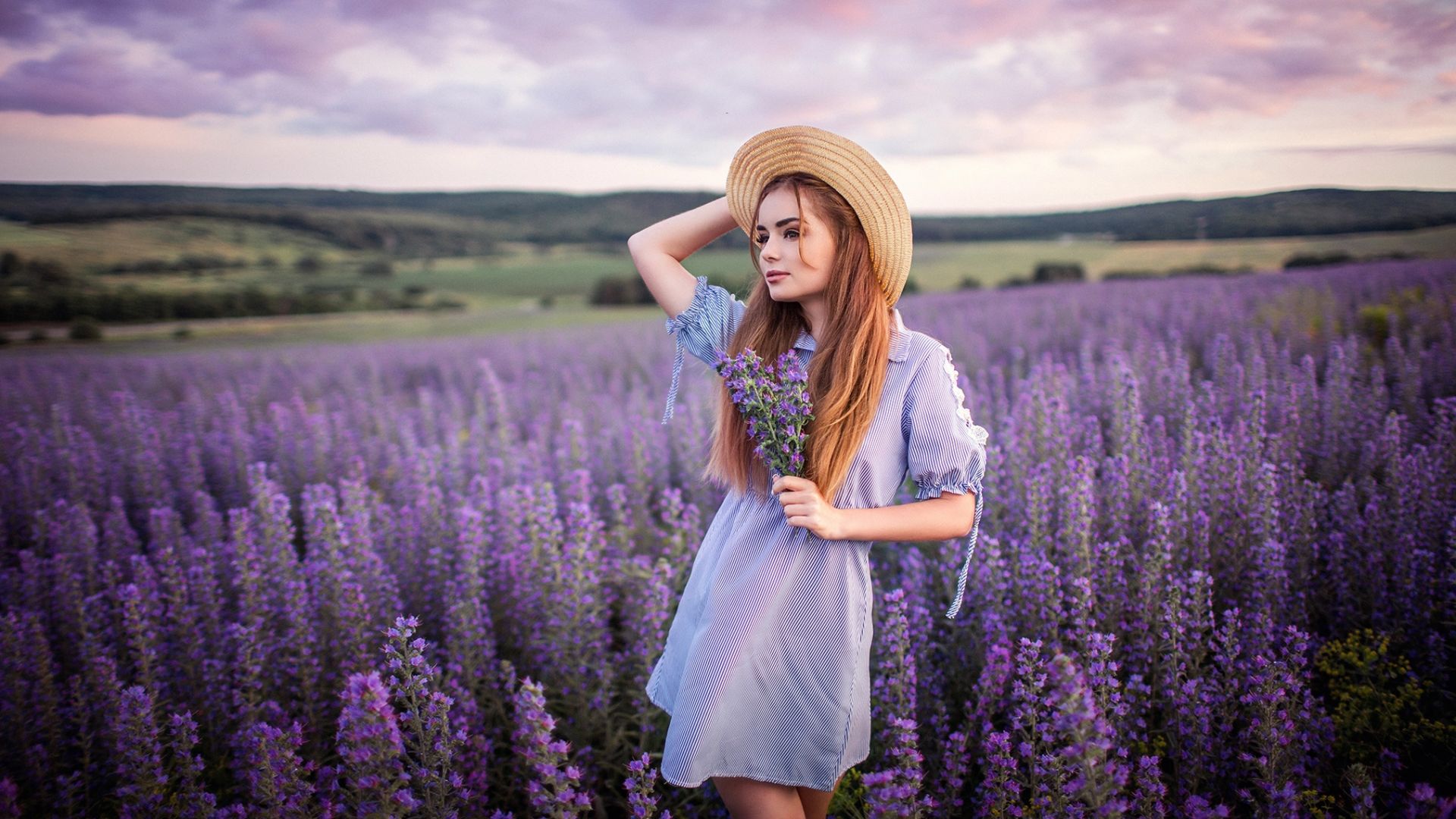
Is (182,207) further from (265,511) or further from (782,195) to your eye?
(782,195)

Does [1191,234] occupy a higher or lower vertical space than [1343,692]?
higher

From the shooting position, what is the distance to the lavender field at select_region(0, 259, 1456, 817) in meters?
1.75

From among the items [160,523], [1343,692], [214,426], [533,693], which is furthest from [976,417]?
[214,426]

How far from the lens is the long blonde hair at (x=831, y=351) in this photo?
154 centimetres

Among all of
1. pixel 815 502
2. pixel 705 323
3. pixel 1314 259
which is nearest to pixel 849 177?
pixel 705 323

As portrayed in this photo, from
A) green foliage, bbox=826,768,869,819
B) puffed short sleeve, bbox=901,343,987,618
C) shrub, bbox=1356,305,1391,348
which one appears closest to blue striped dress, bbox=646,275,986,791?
puffed short sleeve, bbox=901,343,987,618

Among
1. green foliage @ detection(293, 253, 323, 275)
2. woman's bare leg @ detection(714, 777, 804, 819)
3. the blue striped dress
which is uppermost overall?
green foliage @ detection(293, 253, 323, 275)

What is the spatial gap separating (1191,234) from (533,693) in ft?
33.9

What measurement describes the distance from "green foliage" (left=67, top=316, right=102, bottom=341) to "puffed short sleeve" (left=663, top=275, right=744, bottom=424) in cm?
677

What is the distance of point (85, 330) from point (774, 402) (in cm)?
745

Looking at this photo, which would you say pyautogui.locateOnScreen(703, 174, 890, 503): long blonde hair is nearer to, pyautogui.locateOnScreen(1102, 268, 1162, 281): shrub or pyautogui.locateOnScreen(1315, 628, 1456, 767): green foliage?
pyautogui.locateOnScreen(1315, 628, 1456, 767): green foliage

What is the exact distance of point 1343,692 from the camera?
2236 millimetres

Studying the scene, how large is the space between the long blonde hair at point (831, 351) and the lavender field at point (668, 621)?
552mm

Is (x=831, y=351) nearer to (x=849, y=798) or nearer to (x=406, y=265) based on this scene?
(x=849, y=798)
